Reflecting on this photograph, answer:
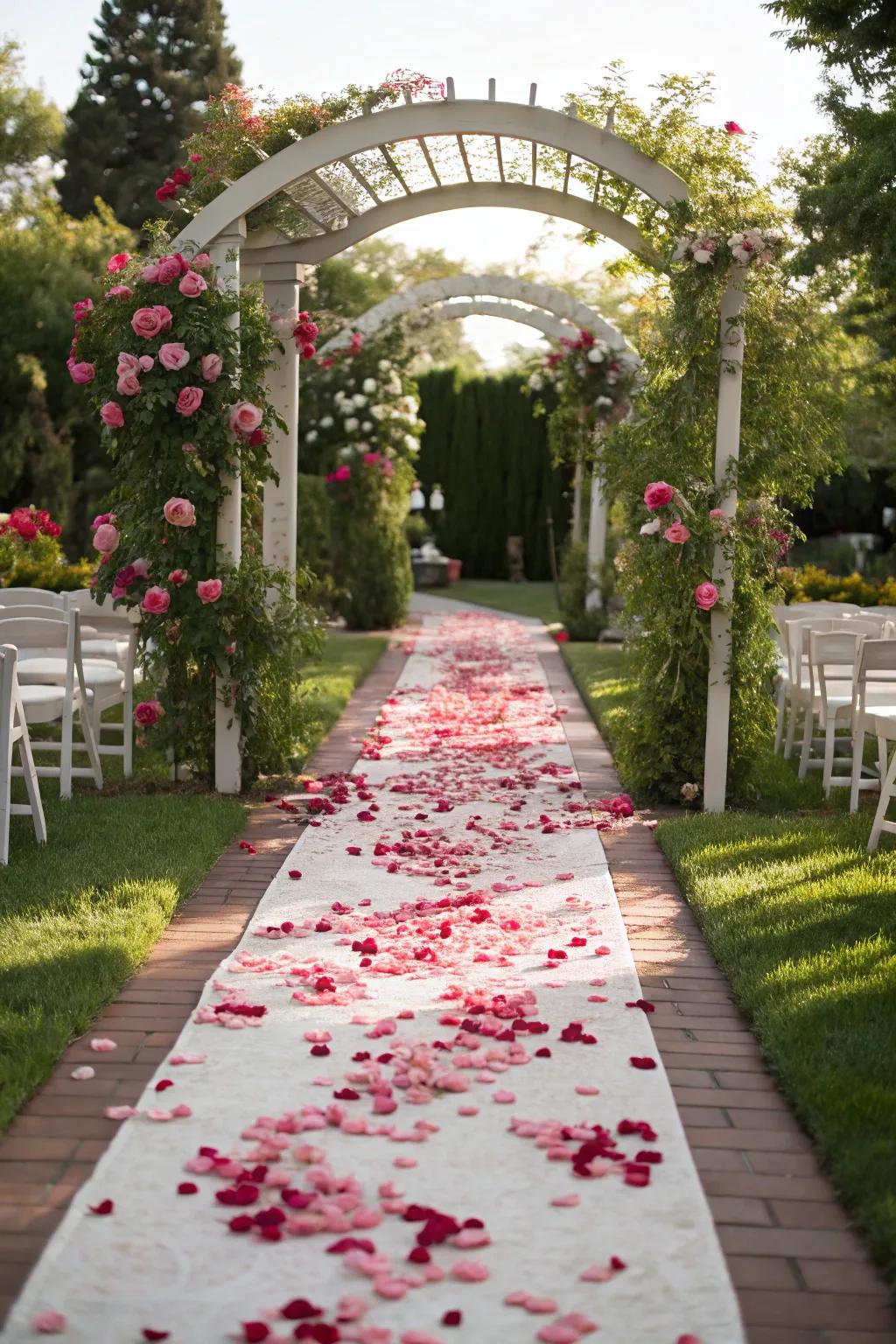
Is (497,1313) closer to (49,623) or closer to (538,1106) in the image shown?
(538,1106)

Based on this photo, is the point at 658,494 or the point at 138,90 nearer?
the point at 658,494

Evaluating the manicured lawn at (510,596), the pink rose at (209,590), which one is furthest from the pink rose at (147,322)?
the manicured lawn at (510,596)

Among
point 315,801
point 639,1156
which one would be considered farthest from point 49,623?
point 639,1156

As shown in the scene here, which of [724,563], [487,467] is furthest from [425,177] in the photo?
[487,467]

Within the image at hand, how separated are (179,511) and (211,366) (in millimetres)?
678

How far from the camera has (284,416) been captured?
7.81 metres

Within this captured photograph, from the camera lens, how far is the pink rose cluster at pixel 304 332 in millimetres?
7413

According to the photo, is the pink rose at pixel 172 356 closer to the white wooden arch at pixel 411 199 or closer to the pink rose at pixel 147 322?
the pink rose at pixel 147 322

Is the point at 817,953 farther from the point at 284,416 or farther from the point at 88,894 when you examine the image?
the point at 284,416

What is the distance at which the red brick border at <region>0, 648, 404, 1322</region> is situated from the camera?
2698mm

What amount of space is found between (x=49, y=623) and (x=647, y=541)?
2819 millimetres

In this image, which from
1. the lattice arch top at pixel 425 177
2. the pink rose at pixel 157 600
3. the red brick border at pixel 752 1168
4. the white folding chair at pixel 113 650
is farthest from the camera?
the white folding chair at pixel 113 650

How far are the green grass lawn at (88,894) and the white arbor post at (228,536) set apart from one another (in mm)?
181

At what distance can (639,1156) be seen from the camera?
9.53ft
